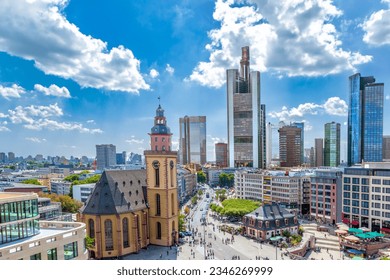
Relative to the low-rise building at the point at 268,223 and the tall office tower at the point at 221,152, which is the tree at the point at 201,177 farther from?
the low-rise building at the point at 268,223

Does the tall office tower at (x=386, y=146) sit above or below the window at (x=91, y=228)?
above

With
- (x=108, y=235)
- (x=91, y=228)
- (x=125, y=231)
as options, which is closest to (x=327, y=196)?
(x=125, y=231)

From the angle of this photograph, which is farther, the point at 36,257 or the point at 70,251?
the point at 70,251

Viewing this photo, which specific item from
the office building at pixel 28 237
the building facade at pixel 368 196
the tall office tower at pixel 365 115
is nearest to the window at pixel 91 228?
the office building at pixel 28 237

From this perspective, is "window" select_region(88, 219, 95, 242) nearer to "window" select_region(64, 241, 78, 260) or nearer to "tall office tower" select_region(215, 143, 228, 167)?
"window" select_region(64, 241, 78, 260)

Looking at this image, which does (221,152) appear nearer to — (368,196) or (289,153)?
(368,196)

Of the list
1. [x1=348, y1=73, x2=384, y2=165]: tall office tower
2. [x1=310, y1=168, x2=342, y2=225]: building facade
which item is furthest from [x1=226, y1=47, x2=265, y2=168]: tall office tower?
[x1=310, y1=168, x2=342, y2=225]: building facade
